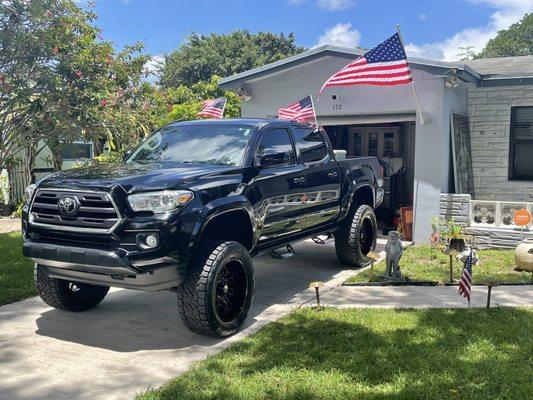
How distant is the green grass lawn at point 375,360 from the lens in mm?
3830

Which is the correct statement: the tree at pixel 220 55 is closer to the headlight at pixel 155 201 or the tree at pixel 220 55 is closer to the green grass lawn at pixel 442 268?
the green grass lawn at pixel 442 268

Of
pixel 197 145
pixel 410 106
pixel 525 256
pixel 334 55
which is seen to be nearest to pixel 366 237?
pixel 525 256

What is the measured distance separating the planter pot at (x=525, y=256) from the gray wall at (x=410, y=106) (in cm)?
216

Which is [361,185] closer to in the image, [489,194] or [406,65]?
[406,65]

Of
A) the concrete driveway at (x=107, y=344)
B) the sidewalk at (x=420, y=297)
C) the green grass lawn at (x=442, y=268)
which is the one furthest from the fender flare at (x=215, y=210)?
the green grass lawn at (x=442, y=268)

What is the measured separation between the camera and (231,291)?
529cm

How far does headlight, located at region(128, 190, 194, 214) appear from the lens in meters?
4.50

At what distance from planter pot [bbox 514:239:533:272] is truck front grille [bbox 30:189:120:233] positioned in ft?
19.2

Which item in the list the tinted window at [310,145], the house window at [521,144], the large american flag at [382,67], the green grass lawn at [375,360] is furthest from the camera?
the house window at [521,144]

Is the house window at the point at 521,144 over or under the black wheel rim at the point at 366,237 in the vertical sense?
over

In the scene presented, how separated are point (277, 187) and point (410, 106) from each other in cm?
487

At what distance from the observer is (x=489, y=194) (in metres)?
10.7

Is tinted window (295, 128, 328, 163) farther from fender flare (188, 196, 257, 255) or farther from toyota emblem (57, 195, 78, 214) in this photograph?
toyota emblem (57, 195, 78, 214)

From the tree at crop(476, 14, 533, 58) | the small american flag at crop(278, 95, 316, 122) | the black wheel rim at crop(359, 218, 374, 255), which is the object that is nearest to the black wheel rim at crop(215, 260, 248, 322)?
the black wheel rim at crop(359, 218, 374, 255)
